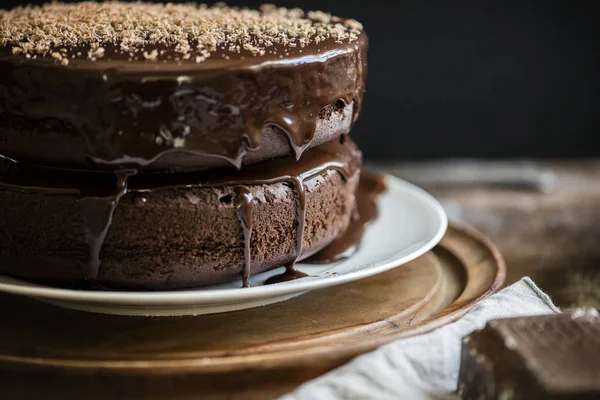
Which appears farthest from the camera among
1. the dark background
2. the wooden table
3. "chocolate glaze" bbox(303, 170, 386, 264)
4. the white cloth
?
the dark background

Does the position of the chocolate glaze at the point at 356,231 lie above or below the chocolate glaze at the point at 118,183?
below

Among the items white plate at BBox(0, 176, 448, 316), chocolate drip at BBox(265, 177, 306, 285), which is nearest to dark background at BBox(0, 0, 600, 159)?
white plate at BBox(0, 176, 448, 316)

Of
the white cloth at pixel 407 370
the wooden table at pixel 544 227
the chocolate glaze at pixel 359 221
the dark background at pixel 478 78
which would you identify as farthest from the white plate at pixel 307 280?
the dark background at pixel 478 78

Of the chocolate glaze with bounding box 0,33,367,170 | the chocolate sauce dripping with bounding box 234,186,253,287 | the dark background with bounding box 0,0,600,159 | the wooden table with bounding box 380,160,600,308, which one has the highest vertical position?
the chocolate glaze with bounding box 0,33,367,170

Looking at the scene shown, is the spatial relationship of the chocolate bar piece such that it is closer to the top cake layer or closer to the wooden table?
the top cake layer

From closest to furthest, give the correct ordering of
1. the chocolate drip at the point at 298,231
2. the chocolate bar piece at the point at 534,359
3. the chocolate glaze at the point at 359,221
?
1. the chocolate bar piece at the point at 534,359
2. the chocolate drip at the point at 298,231
3. the chocolate glaze at the point at 359,221

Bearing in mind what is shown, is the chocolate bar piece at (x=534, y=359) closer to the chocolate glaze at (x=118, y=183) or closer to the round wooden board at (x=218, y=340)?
the round wooden board at (x=218, y=340)

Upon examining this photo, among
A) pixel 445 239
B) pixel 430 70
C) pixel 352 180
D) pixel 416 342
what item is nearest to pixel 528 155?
pixel 430 70
